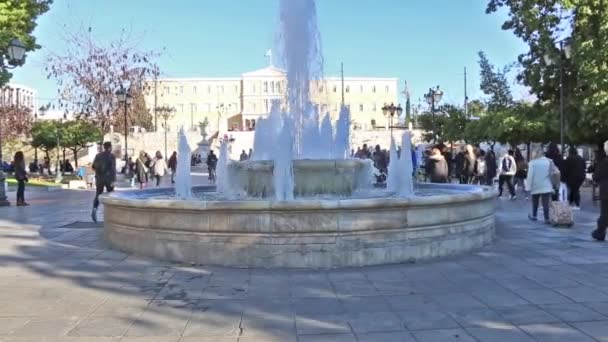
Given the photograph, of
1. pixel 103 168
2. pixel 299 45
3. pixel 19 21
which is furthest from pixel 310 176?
pixel 19 21

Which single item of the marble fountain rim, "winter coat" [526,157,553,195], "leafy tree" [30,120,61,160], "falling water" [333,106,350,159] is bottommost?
the marble fountain rim

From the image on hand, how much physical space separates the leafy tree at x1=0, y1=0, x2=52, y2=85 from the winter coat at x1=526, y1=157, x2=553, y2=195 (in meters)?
16.3

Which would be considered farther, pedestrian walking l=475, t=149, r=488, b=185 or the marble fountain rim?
pedestrian walking l=475, t=149, r=488, b=185

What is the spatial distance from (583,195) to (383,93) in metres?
97.8

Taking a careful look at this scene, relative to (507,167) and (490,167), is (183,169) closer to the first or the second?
(507,167)

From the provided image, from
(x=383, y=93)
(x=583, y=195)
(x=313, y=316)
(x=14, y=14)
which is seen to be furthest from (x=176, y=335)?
(x=383, y=93)

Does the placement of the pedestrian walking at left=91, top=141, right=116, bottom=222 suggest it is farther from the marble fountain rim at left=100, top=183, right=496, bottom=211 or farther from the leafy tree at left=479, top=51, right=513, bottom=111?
the leafy tree at left=479, top=51, right=513, bottom=111

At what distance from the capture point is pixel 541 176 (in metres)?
12.6

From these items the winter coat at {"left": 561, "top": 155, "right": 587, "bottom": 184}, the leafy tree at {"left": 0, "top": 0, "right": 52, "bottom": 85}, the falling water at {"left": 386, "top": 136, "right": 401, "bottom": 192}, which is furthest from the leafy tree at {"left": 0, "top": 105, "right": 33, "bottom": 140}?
the winter coat at {"left": 561, "top": 155, "right": 587, "bottom": 184}

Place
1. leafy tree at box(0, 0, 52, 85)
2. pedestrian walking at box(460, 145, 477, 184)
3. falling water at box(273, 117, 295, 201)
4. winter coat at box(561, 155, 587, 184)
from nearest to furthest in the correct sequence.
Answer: falling water at box(273, 117, 295, 201) < winter coat at box(561, 155, 587, 184) < pedestrian walking at box(460, 145, 477, 184) < leafy tree at box(0, 0, 52, 85)

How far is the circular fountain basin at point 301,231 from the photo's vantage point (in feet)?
25.1

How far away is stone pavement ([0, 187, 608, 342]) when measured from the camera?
200 inches

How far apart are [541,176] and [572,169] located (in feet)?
9.68

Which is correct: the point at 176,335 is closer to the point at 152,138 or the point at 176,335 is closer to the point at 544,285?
the point at 544,285
